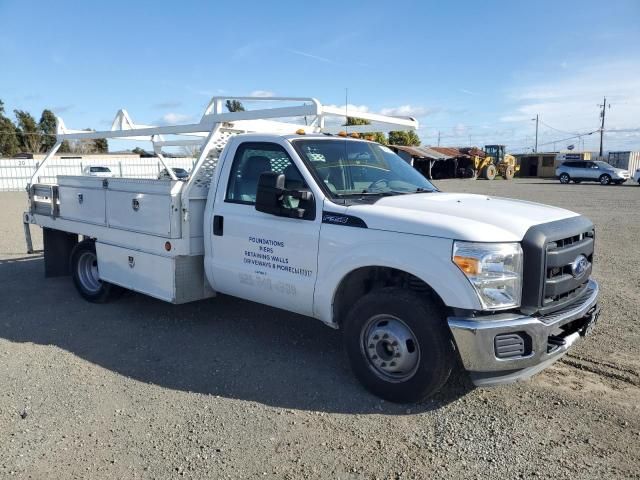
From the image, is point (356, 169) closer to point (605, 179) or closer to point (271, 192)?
point (271, 192)

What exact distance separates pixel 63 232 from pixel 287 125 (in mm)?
3513

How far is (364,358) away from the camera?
4.12m

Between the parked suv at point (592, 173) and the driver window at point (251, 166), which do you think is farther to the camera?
the parked suv at point (592, 173)

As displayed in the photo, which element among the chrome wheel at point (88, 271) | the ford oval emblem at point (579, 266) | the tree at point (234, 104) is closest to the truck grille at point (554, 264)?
the ford oval emblem at point (579, 266)

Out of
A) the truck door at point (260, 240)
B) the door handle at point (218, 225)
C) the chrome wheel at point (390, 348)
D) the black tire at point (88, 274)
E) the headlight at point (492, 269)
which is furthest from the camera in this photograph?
the black tire at point (88, 274)

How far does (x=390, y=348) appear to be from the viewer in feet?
13.2

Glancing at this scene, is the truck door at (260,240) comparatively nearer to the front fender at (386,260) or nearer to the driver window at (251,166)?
the driver window at (251,166)

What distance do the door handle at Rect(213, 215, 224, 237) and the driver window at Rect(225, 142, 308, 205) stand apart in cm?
19

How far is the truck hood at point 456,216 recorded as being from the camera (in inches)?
142

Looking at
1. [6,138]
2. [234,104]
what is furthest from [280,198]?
[6,138]

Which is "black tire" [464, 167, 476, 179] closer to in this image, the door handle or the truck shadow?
the truck shadow

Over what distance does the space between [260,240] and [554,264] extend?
238 cm

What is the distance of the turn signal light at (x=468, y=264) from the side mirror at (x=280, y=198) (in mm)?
1284

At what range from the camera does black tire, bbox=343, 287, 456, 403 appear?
12.3 feet
